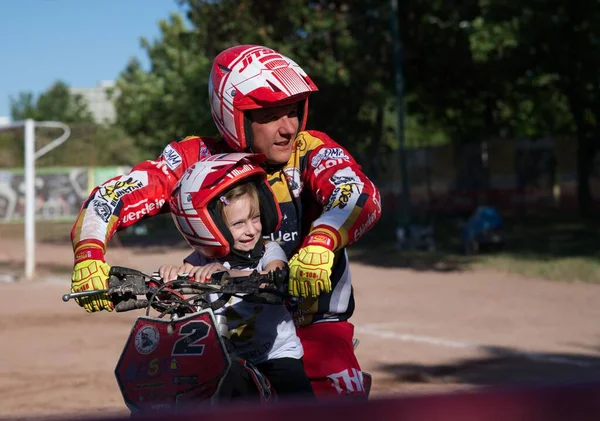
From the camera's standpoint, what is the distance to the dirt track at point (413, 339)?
26.1 ft

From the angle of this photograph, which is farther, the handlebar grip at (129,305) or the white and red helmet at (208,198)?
the white and red helmet at (208,198)

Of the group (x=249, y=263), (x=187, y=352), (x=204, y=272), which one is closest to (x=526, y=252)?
(x=249, y=263)

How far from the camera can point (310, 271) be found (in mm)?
2969

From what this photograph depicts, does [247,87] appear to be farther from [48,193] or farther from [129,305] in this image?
[48,193]

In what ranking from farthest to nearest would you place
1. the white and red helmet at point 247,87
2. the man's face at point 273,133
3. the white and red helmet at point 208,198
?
the man's face at point 273,133, the white and red helmet at point 247,87, the white and red helmet at point 208,198

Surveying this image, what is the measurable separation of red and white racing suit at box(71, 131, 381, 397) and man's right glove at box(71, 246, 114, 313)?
108 millimetres

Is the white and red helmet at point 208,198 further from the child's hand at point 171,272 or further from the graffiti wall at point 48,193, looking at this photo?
the graffiti wall at point 48,193

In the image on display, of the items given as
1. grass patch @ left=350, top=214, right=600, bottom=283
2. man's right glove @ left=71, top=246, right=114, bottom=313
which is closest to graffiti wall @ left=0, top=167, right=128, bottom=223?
grass patch @ left=350, top=214, right=600, bottom=283

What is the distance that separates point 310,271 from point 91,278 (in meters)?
0.77

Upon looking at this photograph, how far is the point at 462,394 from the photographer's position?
4.49 feet

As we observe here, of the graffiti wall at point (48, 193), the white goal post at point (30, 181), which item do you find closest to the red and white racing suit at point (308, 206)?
the white goal post at point (30, 181)

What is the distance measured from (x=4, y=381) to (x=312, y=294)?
620 centimetres

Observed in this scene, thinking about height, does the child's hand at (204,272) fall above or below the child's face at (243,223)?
below

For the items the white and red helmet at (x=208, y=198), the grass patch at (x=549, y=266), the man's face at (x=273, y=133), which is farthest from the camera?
the grass patch at (x=549, y=266)
